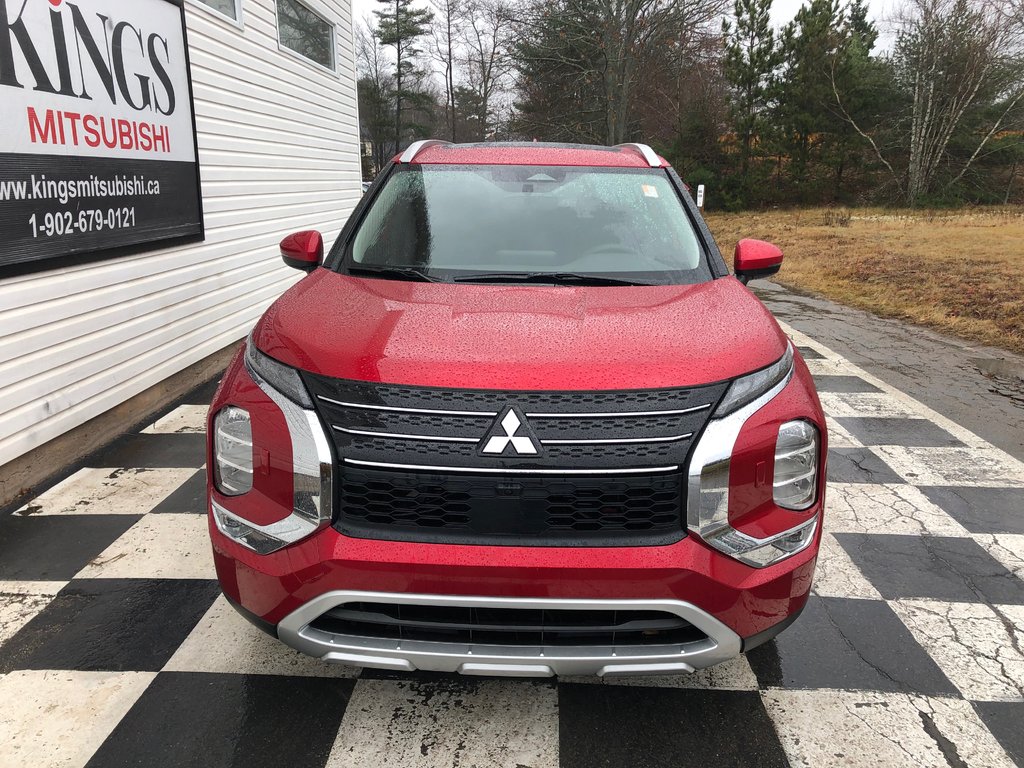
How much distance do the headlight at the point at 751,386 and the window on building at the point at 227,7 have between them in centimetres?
603

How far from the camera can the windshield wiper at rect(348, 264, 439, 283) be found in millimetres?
2689

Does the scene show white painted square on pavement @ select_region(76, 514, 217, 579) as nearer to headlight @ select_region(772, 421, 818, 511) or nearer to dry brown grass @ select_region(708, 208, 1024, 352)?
headlight @ select_region(772, 421, 818, 511)

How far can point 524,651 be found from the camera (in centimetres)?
185

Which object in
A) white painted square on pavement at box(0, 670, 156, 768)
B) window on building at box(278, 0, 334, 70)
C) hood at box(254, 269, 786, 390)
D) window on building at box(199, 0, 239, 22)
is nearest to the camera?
hood at box(254, 269, 786, 390)

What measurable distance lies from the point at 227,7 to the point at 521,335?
6.10 m

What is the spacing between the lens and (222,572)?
81.9 inches

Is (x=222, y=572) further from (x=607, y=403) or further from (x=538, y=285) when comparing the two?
(x=538, y=285)

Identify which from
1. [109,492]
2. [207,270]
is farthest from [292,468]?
[207,270]

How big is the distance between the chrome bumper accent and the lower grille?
0.49ft

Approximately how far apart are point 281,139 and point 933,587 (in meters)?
7.63

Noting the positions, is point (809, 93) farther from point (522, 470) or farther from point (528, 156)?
point (522, 470)

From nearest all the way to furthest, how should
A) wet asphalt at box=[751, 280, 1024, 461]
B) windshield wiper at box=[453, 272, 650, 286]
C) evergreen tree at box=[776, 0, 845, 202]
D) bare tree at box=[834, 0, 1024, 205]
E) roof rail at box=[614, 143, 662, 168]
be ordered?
windshield wiper at box=[453, 272, 650, 286], roof rail at box=[614, 143, 662, 168], wet asphalt at box=[751, 280, 1024, 461], bare tree at box=[834, 0, 1024, 205], evergreen tree at box=[776, 0, 845, 202]

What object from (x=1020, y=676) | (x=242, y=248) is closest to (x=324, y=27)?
(x=242, y=248)

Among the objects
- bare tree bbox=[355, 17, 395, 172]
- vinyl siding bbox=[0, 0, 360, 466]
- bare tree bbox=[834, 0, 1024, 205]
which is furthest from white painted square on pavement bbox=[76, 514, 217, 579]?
bare tree bbox=[355, 17, 395, 172]
